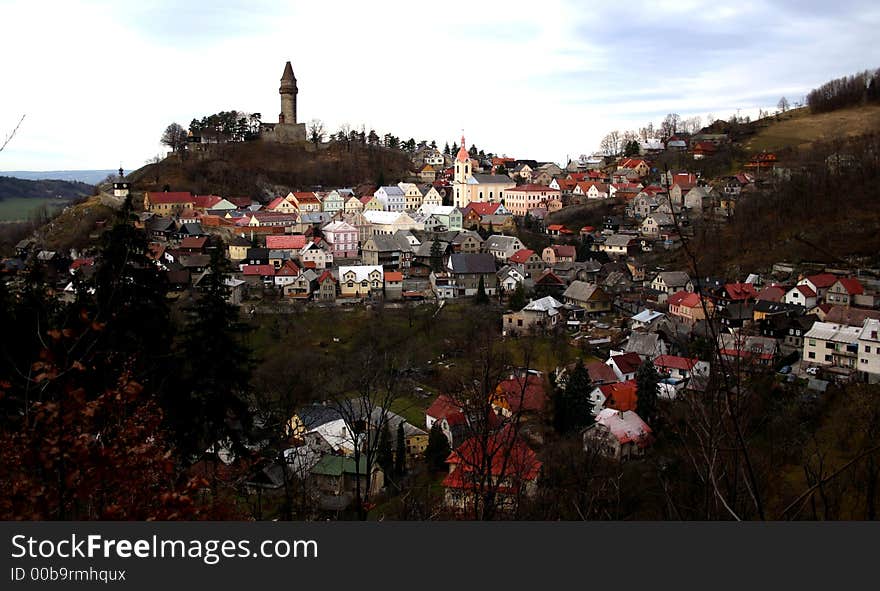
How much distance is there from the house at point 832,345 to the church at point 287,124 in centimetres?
4341

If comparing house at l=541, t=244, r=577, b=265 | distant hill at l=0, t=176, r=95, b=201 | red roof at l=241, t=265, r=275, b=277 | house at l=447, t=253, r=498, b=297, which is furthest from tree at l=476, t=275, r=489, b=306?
distant hill at l=0, t=176, r=95, b=201

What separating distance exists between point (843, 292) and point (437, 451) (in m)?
16.4

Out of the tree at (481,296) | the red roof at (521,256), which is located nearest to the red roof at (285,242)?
the tree at (481,296)

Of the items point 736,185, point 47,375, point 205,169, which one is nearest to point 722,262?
point 736,185

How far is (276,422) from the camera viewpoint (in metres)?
8.65

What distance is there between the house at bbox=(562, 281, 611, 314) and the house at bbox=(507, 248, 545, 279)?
4.42m

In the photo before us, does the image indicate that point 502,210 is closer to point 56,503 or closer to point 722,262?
point 722,262

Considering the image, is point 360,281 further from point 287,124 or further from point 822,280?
point 287,124

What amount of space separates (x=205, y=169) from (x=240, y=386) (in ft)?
138

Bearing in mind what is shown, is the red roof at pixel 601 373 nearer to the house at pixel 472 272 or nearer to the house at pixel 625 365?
the house at pixel 625 365

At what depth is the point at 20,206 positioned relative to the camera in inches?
2285

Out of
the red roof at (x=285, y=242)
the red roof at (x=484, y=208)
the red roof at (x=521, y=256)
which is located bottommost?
the red roof at (x=521, y=256)

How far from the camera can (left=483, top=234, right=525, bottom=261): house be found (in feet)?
114

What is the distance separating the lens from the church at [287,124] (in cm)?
5488
